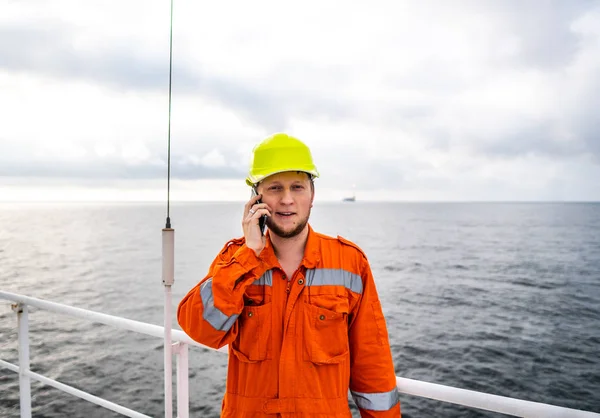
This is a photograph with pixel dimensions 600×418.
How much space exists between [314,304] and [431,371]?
1420 centimetres

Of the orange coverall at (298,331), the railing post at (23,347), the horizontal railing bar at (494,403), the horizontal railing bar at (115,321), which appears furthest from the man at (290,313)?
the railing post at (23,347)

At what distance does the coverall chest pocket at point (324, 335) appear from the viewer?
1855 millimetres

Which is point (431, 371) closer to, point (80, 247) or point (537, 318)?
point (537, 318)

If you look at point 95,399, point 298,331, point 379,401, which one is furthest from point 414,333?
point 298,331

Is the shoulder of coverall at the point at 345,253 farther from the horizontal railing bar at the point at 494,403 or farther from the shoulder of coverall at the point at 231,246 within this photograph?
the horizontal railing bar at the point at 494,403

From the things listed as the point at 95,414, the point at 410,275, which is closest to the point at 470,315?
the point at 410,275

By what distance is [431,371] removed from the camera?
14430mm

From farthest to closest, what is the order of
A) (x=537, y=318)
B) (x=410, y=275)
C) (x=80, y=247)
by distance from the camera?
1. (x=80, y=247)
2. (x=410, y=275)
3. (x=537, y=318)

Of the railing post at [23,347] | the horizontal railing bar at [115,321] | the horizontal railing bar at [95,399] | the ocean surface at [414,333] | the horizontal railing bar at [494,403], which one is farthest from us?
the ocean surface at [414,333]

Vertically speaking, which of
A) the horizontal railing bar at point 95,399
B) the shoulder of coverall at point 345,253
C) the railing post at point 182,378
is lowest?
the horizontal railing bar at point 95,399

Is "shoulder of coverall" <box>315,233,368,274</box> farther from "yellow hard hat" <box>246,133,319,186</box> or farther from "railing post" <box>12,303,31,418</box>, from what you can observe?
"railing post" <box>12,303,31,418</box>

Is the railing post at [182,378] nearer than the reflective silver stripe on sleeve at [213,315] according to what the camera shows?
No

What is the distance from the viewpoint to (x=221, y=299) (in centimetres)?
183

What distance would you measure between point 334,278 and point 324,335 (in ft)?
0.84
